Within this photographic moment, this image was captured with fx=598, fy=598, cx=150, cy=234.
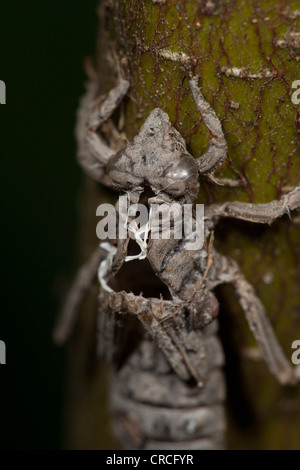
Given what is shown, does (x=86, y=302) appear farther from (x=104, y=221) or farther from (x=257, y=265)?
(x=257, y=265)

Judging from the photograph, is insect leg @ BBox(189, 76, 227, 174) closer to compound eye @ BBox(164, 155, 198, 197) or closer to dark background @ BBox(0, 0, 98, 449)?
compound eye @ BBox(164, 155, 198, 197)

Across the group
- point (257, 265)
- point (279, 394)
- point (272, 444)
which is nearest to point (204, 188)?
point (257, 265)

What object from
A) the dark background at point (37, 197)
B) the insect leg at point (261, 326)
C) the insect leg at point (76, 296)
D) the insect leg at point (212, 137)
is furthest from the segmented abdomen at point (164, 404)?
the dark background at point (37, 197)

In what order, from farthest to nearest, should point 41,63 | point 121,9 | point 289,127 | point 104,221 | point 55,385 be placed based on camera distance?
point 55,385 → point 41,63 → point 104,221 → point 121,9 → point 289,127

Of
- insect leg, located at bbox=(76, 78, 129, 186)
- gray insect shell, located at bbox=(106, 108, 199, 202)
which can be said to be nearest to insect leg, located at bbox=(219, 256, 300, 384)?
gray insect shell, located at bbox=(106, 108, 199, 202)

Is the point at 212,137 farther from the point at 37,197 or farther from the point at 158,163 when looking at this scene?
the point at 37,197

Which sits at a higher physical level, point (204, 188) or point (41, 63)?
point (41, 63)
